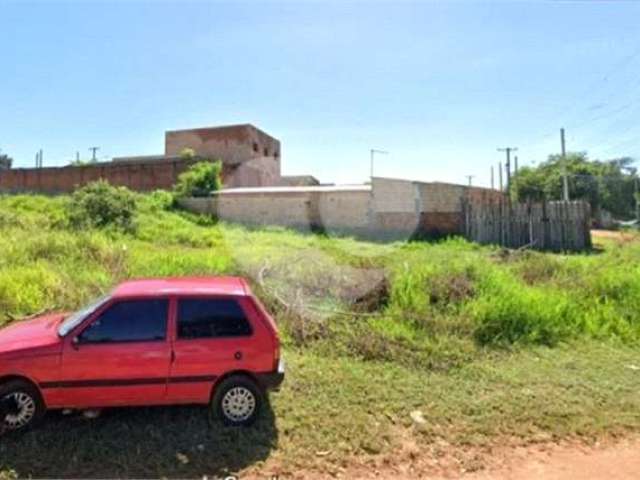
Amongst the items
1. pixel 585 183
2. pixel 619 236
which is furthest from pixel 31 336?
pixel 585 183

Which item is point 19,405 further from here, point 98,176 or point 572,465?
point 98,176

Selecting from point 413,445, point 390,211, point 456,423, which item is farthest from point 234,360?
point 390,211

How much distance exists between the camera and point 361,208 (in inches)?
983

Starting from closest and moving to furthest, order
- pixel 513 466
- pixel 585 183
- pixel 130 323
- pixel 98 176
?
1. pixel 513 466
2. pixel 130 323
3. pixel 98 176
4. pixel 585 183

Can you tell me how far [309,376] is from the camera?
6117mm

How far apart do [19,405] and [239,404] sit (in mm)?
1933

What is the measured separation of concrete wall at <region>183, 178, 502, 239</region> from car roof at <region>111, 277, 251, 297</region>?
1875 cm

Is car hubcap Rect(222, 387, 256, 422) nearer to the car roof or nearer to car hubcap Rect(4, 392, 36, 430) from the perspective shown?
the car roof

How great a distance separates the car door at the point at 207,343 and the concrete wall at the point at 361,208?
756 inches

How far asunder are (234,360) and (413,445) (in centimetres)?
183

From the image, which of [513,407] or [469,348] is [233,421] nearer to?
[513,407]

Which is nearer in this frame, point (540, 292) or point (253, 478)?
point (253, 478)

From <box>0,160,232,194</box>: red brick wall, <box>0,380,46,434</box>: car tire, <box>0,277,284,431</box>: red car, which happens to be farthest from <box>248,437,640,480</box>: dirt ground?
<box>0,160,232,194</box>: red brick wall

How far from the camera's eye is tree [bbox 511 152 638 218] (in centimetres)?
5069
